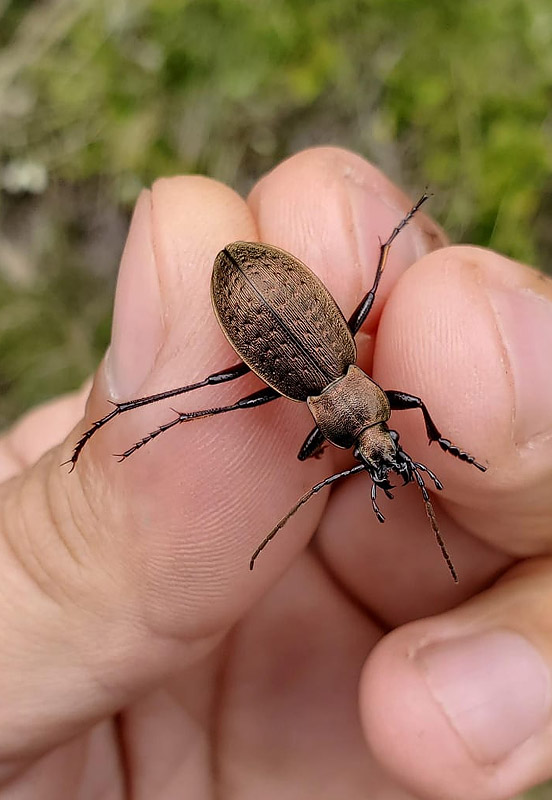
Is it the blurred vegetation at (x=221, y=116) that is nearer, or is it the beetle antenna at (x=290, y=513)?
the beetle antenna at (x=290, y=513)

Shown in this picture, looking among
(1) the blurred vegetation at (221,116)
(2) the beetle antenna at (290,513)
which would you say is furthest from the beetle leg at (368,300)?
(1) the blurred vegetation at (221,116)

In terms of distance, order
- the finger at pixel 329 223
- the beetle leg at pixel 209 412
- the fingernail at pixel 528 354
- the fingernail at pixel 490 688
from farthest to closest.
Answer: the finger at pixel 329 223, the fingernail at pixel 490 688, the fingernail at pixel 528 354, the beetle leg at pixel 209 412

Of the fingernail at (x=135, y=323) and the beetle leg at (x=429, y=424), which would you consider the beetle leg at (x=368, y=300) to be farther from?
the fingernail at (x=135, y=323)

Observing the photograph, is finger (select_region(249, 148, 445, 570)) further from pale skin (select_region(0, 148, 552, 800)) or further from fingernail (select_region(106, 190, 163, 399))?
fingernail (select_region(106, 190, 163, 399))

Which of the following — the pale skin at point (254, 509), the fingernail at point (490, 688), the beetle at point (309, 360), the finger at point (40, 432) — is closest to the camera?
the pale skin at point (254, 509)

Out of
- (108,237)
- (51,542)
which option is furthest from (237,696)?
(108,237)

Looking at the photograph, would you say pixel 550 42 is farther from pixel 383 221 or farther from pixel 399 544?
pixel 399 544

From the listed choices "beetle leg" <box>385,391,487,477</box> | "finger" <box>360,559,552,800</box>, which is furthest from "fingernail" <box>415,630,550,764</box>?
"beetle leg" <box>385,391,487,477</box>
